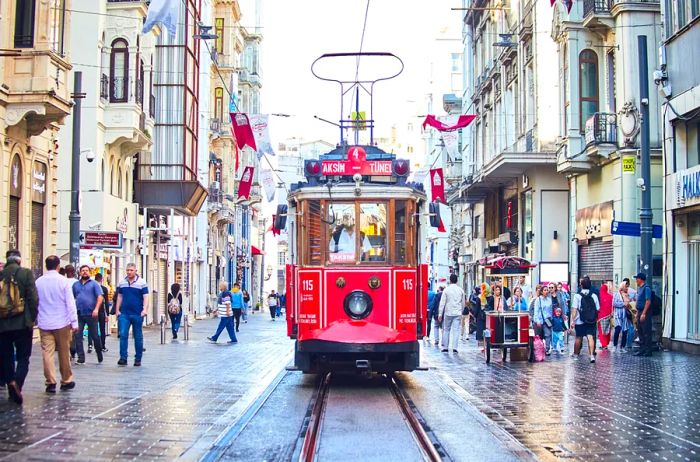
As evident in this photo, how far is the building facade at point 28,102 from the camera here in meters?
20.6

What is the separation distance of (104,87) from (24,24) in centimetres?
1201

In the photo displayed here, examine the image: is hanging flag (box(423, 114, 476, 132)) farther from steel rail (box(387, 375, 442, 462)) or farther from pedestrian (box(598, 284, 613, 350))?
steel rail (box(387, 375, 442, 462))

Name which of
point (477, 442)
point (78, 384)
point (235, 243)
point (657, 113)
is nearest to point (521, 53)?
point (657, 113)

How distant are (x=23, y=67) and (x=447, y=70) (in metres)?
64.9

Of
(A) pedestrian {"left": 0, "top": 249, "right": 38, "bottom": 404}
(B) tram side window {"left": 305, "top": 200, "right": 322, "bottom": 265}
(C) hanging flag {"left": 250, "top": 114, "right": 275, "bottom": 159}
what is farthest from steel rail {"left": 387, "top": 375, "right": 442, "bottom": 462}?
(C) hanging flag {"left": 250, "top": 114, "right": 275, "bottom": 159}

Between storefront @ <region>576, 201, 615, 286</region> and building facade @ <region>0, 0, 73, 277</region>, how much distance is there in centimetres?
1566

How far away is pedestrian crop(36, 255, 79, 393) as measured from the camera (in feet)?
41.2

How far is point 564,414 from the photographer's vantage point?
37.9 ft

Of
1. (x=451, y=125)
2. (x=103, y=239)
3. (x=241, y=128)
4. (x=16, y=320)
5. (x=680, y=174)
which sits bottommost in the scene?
(x=16, y=320)

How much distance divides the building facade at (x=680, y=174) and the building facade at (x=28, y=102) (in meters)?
13.8

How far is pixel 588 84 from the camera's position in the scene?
31281mm

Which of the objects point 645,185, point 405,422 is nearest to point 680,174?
point 645,185

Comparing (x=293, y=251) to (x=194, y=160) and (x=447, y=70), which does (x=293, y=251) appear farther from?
(x=447, y=70)

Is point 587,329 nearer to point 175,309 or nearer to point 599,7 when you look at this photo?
point 599,7
